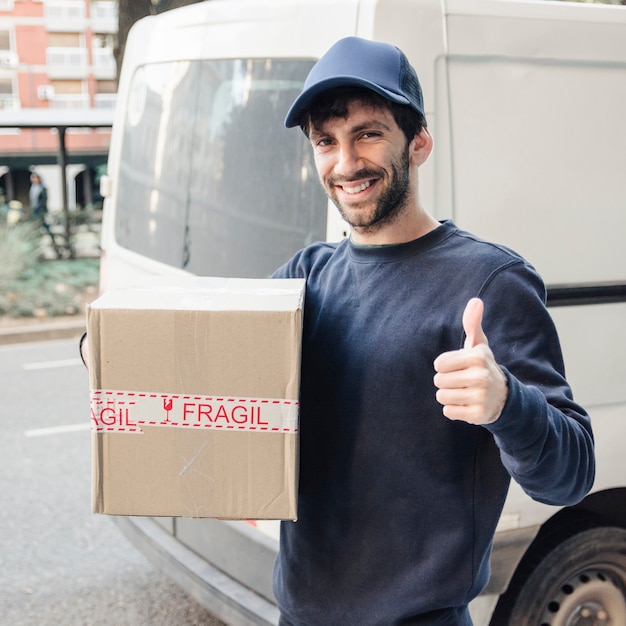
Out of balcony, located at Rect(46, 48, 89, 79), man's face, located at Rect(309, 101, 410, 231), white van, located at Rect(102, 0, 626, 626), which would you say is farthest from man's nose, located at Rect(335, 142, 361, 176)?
balcony, located at Rect(46, 48, 89, 79)

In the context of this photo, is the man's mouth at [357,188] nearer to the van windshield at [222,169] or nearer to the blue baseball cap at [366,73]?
the blue baseball cap at [366,73]

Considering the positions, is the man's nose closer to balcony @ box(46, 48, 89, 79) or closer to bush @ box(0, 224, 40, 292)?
bush @ box(0, 224, 40, 292)

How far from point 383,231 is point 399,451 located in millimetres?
395

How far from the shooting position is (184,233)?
2951mm

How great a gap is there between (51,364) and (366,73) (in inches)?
268

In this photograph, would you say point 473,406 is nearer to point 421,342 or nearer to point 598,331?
point 421,342

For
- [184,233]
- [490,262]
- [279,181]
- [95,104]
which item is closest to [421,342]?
[490,262]

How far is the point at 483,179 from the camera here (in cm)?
235

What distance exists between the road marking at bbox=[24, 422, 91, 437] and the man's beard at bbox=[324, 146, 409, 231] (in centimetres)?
455

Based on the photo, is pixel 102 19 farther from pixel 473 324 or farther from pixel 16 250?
pixel 473 324

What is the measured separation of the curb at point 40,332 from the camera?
29.9ft

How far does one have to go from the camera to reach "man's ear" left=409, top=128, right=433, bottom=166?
5.46 feet

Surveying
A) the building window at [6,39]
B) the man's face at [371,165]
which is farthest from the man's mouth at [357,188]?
the building window at [6,39]

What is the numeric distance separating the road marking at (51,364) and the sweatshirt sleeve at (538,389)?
664 cm
